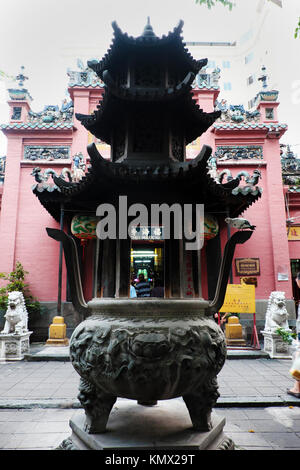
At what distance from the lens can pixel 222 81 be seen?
109 ft

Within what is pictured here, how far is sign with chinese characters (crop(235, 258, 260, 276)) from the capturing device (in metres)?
9.94

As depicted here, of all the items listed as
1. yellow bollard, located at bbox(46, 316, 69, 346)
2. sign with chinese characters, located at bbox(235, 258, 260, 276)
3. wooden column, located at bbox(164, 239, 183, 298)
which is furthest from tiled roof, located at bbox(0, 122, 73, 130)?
wooden column, located at bbox(164, 239, 183, 298)

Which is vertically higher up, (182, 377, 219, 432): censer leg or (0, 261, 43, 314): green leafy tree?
(0, 261, 43, 314): green leafy tree

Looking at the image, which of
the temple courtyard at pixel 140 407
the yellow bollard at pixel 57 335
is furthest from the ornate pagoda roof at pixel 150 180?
the yellow bollard at pixel 57 335

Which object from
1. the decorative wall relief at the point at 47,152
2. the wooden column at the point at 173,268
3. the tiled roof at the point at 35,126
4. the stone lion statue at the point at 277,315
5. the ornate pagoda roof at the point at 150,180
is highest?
the tiled roof at the point at 35,126

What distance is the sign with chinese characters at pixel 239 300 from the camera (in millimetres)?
7688

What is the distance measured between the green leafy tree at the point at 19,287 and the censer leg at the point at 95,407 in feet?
23.5

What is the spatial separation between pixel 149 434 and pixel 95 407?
518 mm

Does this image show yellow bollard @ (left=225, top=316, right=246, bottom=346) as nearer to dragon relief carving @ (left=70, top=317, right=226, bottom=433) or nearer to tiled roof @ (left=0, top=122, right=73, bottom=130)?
dragon relief carving @ (left=70, top=317, right=226, bottom=433)

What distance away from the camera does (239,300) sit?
7.77 m

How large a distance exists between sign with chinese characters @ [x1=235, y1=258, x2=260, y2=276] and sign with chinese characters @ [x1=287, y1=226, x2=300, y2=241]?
1787 mm

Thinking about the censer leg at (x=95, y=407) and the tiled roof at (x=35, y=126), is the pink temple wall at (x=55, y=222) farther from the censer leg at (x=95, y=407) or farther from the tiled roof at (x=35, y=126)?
the censer leg at (x=95, y=407)

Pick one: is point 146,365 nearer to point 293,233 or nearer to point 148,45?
point 148,45

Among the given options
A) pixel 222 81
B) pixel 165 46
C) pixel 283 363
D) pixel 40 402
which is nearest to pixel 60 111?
pixel 165 46
